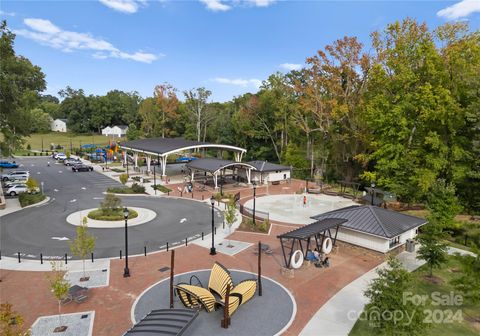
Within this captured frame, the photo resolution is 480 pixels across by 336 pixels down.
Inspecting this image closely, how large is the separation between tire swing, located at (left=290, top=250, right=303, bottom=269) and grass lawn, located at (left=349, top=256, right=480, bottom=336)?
5.29 metres

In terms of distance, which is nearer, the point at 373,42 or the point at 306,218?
the point at 306,218

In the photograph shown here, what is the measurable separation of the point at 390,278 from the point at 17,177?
52.1m

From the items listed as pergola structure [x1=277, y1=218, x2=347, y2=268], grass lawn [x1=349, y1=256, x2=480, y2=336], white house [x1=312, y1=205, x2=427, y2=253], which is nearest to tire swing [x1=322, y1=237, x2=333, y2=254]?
pergola structure [x1=277, y1=218, x2=347, y2=268]

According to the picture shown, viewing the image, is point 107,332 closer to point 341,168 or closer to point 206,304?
point 206,304

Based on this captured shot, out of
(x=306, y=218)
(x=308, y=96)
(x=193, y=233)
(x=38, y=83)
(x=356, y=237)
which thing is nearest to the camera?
(x=356, y=237)

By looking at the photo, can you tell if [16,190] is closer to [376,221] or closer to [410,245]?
[376,221]

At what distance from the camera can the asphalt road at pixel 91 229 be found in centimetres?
2252

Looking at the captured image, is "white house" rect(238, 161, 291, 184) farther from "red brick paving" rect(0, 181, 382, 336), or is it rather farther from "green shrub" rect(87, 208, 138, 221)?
"red brick paving" rect(0, 181, 382, 336)

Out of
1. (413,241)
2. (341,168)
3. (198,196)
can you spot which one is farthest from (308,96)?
(413,241)

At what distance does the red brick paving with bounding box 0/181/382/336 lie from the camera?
14.4 m

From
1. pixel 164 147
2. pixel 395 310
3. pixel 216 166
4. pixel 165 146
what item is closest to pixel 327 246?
pixel 395 310

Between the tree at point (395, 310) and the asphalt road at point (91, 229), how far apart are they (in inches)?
609

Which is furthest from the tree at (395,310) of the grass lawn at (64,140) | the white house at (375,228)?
the grass lawn at (64,140)

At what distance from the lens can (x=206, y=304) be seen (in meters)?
14.1
